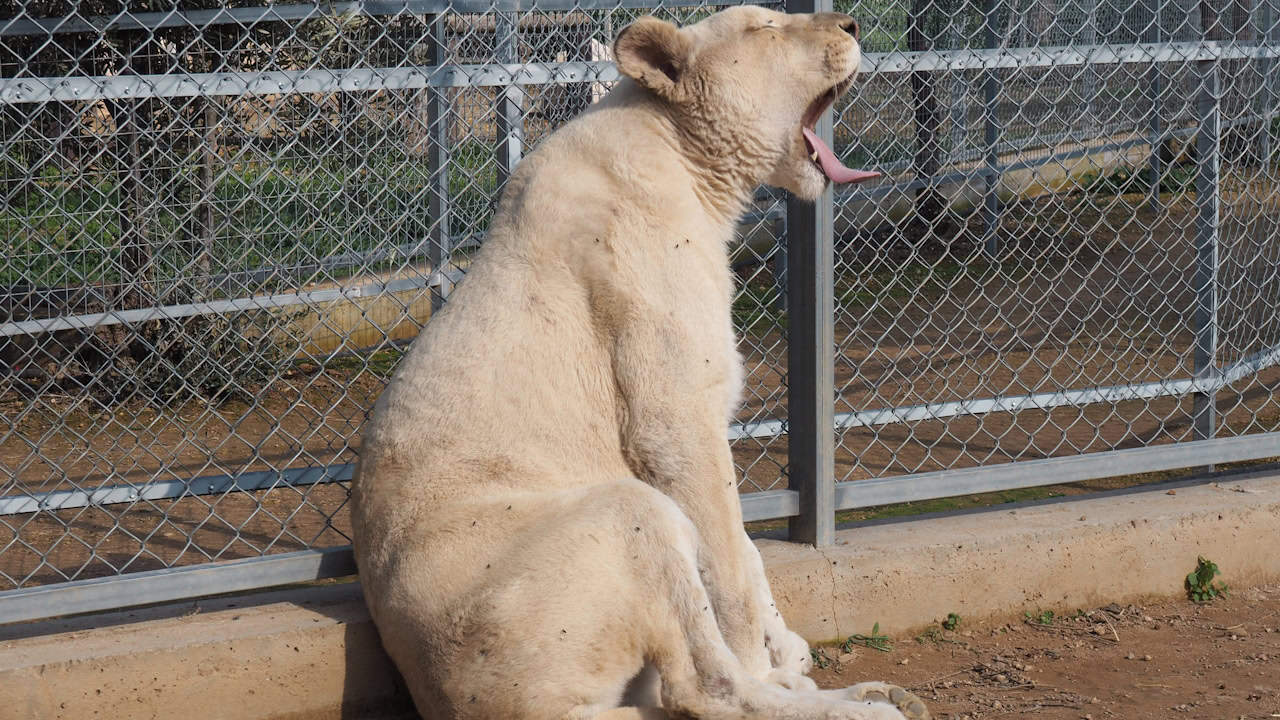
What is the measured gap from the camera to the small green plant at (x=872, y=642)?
4.32 m

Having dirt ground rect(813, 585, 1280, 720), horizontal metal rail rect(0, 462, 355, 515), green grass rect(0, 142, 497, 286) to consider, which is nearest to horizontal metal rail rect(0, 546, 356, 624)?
horizontal metal rail rect(0, 462, 355, 515)

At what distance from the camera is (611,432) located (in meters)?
3.45

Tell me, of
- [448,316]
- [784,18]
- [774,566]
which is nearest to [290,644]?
[448,316]

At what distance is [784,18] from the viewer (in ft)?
12.2

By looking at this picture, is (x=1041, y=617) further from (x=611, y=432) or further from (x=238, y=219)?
(x=238, y=219)

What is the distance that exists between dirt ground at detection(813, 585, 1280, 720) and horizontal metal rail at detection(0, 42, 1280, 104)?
2.06m

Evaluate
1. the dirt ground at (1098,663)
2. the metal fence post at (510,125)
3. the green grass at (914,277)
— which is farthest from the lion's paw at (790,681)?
the green grass at (914,277)

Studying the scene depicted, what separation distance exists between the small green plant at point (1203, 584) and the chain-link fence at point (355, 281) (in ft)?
1.33

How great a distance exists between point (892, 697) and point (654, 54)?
1.98m

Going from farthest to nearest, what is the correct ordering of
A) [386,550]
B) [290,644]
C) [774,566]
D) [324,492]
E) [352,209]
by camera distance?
[352,209]
[324,492]
[774,566]
[290,644]
[386,550]

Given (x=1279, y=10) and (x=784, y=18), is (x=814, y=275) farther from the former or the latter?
(x=1279, y=10)

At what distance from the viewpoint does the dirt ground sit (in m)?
3.83

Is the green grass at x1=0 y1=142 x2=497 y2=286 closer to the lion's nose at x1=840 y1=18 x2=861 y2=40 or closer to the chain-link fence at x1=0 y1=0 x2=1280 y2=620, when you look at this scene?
the chain-link fence at x1=0 y1=0 x2=1280 y2=620

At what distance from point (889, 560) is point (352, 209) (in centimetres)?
520
